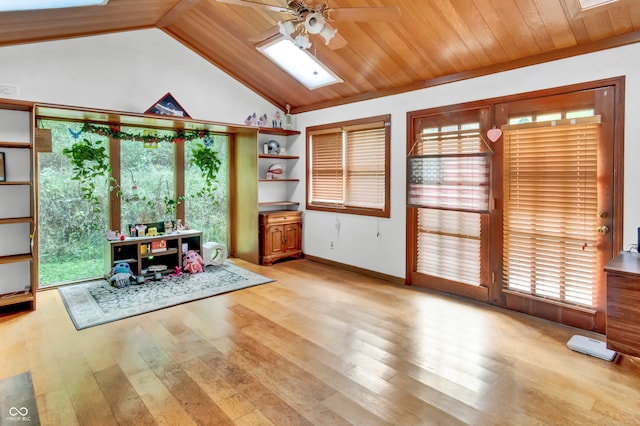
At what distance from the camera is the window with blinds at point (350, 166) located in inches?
200

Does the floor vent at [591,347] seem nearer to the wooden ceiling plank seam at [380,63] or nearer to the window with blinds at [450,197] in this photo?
the window with blinds at [450,197]

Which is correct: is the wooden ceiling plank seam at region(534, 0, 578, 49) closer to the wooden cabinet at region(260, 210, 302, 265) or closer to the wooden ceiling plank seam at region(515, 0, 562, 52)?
the wooden ceiling plank seam at region(515, 0, 562, 52)

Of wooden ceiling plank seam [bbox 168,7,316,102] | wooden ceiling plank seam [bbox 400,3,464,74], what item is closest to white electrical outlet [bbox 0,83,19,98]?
wooden ceiling plank seam [bbox 168,7,316,102]

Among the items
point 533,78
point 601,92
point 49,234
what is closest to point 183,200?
point 49,234

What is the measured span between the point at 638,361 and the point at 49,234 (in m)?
6.22

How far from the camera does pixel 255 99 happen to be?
5934 millimetres

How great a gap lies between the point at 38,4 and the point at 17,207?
222 centimetres

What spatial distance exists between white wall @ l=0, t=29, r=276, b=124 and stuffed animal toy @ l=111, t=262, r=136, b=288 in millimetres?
2010

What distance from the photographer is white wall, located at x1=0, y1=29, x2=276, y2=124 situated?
3.99m

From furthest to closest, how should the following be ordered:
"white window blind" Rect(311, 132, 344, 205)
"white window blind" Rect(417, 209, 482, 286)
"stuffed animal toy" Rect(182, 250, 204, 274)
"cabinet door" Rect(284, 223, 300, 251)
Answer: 1. "cabinet door" Rect(284, 223, 300, 251)
2. "white window blind" Rect(311, 132, 344, 205)
3. "stuffed animal toy" Rect(182, 250, 204, 274)
4. "white window blind" Rect(417, 209, 482, 286)

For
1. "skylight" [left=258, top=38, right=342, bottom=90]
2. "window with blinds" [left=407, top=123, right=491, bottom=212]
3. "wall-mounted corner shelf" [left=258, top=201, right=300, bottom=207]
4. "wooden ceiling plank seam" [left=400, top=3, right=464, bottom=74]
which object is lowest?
"wall-mounted corner shelf" [left=258, top=201, right=300, bottom=207]

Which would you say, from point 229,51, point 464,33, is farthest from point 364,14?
point 229,51

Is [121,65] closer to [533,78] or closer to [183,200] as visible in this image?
[183,200]

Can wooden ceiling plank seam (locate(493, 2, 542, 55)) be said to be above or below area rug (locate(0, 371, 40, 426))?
above
